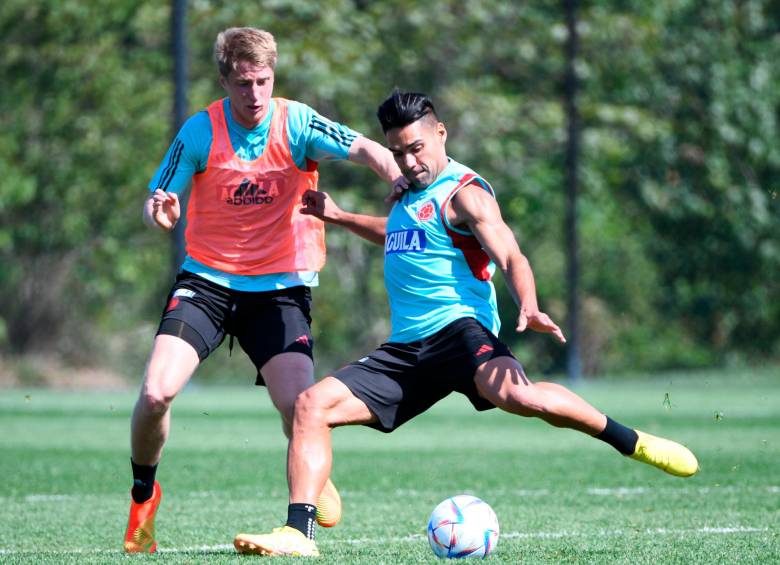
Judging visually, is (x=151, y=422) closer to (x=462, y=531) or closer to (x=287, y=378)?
(x=287, y=378)

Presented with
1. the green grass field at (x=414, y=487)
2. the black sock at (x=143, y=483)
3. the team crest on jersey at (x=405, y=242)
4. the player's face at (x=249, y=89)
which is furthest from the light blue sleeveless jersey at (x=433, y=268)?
the black sock at (x=143, y=483)

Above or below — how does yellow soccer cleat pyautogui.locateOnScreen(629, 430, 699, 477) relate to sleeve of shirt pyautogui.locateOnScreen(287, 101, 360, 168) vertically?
below

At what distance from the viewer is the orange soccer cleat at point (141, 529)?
6.59 metres

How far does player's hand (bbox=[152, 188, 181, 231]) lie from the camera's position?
6.65 meters

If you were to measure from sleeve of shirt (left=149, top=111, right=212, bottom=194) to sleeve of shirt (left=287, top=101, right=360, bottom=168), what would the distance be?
16.4 inches

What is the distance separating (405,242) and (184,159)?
49.4 inches

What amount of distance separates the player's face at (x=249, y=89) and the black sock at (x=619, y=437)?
221 centimetres

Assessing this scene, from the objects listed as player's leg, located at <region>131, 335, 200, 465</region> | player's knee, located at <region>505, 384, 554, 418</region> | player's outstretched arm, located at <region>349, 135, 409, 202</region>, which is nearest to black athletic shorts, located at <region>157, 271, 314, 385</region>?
player's leg, located at <region>131, 335, 200, 465</region>

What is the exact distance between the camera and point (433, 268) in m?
6.38

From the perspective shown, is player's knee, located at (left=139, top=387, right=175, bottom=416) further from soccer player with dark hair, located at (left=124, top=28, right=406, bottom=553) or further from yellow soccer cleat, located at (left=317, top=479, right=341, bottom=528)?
yellow soccer cleat, located at (left=317, top=479, right=341, bottom=528)

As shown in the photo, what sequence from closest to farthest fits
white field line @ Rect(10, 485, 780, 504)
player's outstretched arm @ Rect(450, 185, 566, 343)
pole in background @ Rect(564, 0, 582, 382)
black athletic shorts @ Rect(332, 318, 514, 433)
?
1. player's outstretched arm @ Rect(450, 185, 566, 343)
2. black athletic shorts @ Rect(332, 318, 514, 433)
3. white field line @ Rect(10, 485, 780, 504)
4. pole in background @ Rect(564, 0, 582, 382)

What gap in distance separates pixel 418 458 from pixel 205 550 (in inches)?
215

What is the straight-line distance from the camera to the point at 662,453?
255 inches

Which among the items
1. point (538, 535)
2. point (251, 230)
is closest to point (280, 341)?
point (251, 230)
